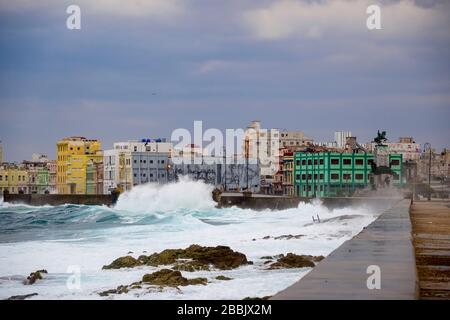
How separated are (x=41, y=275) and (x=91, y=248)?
32.5ft

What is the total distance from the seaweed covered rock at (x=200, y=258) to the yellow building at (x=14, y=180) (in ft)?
482

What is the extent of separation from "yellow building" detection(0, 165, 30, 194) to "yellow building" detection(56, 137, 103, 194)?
7951mm

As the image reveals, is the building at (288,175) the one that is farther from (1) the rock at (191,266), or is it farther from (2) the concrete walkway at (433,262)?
(2) the concrete walkway at (433,262)

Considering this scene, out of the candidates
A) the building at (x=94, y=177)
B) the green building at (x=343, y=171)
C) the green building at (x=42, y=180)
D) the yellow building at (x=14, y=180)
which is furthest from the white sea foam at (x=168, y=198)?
the green building at (x=42, y=180)

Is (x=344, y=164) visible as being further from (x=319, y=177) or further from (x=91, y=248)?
(x=91, y=248)

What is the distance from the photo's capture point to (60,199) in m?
94.4

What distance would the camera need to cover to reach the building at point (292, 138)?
509 feet

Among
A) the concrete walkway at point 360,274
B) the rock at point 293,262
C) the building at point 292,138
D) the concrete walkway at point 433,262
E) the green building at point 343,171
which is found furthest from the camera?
the building at point 292,138

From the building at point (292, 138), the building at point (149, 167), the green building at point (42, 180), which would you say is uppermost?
the building at point (292, 138)

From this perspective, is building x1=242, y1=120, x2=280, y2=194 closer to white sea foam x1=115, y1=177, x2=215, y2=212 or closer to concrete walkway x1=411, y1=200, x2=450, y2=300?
white sea foam x1=115, y1=177, x2=215, y2=212

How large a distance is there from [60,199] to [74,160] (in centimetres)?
5467

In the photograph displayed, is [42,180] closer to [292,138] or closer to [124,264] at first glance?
[292,138]

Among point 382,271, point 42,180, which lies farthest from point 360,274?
point 42,180
